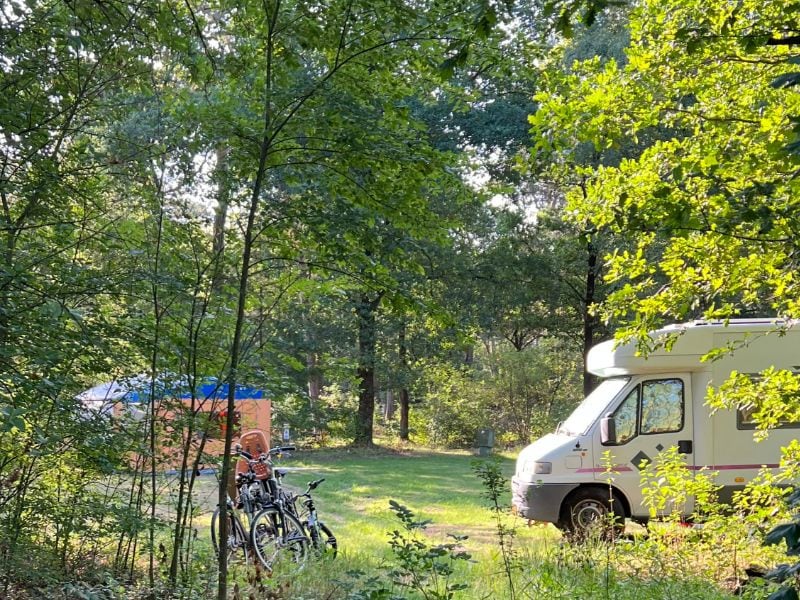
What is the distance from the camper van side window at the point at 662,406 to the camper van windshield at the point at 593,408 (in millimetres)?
368

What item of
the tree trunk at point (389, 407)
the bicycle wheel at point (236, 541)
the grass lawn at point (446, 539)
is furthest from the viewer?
the tree trunk at point (389, 407)

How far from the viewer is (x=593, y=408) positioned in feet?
31.8

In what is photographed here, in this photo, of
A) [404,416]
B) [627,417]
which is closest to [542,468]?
[627,417]

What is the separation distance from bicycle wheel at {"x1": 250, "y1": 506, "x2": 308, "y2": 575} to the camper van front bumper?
362 cm

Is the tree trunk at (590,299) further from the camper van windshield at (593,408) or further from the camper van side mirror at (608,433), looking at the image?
the camper van side mirror at (608,433)

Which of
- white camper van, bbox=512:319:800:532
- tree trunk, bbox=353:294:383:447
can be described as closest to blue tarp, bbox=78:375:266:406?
white camper van, bbox=512:319:800:532

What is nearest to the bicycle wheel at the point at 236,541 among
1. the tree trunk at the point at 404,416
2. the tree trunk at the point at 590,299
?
the tree trunk at the point at 590,299

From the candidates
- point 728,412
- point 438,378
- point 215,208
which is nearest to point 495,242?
point 438,378

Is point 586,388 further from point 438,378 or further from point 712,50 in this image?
point 712,50

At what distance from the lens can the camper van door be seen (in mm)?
9156

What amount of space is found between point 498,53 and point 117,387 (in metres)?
2.95

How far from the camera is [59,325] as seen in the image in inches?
119

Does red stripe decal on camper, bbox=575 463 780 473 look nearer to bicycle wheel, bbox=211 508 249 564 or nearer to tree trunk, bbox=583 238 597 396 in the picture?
bicycle wheel, bbox=211 508 249 564

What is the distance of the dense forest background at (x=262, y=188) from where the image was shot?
338 centimetres
